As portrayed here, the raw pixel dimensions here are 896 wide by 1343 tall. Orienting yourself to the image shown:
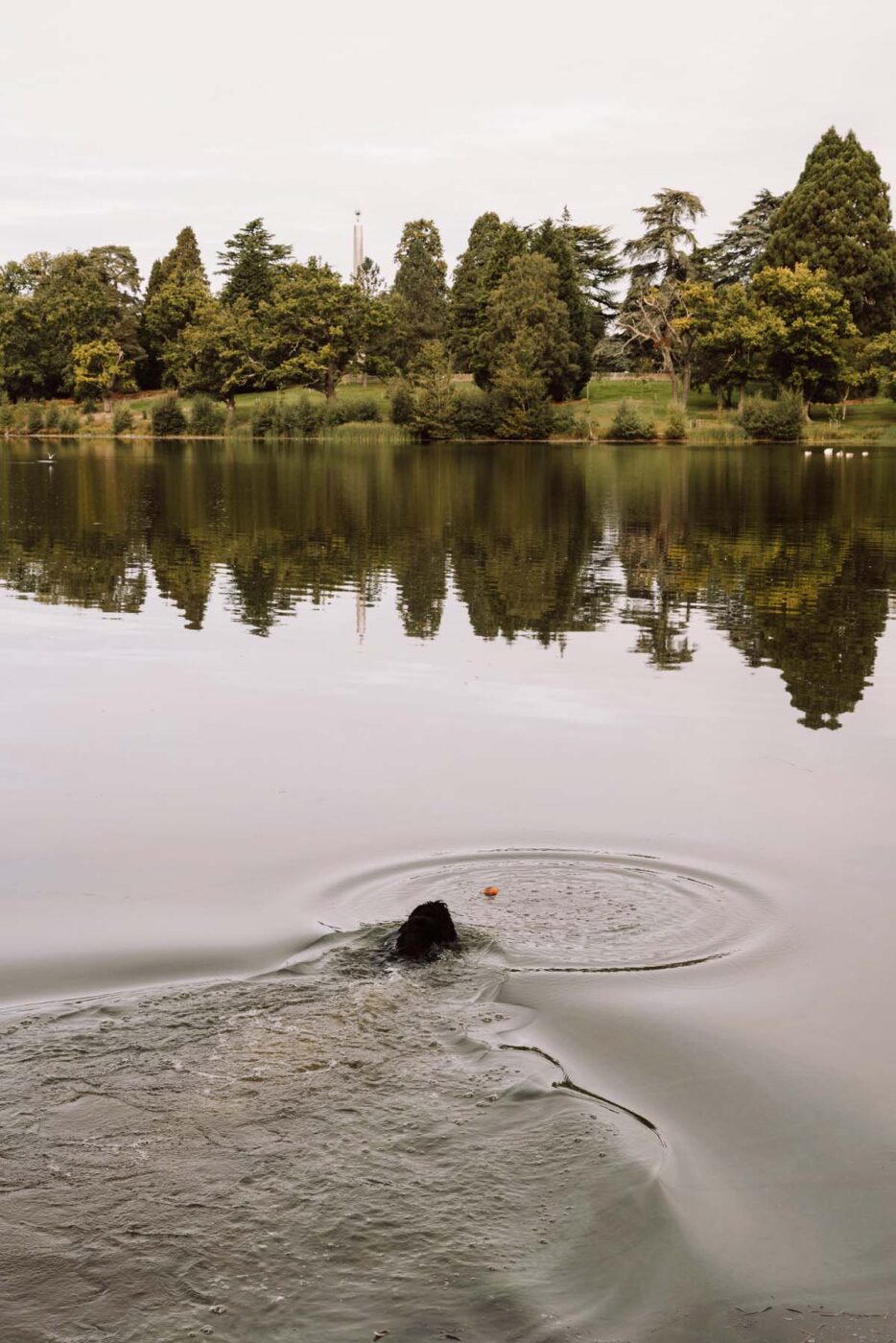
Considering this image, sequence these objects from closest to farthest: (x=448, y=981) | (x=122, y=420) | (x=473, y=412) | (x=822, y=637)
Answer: (x=448, y=981)
(x=822, y=637)
(x=473, y=412)
(x=122, y=420)

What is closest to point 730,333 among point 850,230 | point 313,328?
point 850,230

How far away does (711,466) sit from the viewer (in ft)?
191

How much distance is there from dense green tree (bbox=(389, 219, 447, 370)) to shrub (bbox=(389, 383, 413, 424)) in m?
20.6

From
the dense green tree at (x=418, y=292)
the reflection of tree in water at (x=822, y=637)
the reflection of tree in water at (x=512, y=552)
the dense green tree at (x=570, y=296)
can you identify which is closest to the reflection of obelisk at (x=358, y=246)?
the dense green tree at (x=418, y=292)

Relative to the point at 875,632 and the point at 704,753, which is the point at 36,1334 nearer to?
the point at 704,753

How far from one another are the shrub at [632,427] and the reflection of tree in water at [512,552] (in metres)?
30.8

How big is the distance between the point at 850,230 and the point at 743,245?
15.9 m

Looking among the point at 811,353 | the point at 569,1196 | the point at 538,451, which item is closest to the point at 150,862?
the point at 569,1196

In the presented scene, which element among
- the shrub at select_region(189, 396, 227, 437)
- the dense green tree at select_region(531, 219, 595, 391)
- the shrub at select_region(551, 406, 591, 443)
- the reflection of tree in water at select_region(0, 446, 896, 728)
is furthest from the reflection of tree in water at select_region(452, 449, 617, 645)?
the shrub at select_region(189, 396, 227, 437)

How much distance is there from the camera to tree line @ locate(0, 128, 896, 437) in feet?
280

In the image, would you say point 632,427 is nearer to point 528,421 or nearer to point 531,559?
point 528,421

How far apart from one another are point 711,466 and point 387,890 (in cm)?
5194

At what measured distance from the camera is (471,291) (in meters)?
107

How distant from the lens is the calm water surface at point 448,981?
4.75 metres
